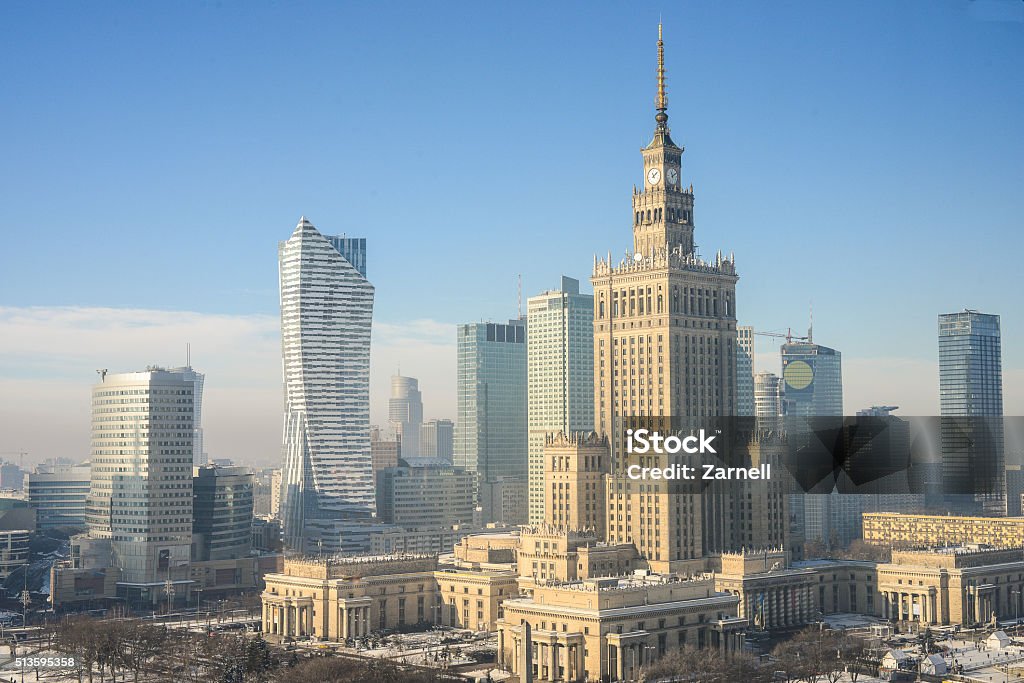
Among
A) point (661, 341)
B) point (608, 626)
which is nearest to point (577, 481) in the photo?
point (661, 341)

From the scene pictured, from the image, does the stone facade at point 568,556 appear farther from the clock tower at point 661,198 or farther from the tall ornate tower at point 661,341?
the clock tower at point 661,198

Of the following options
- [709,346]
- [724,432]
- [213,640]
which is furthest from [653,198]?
[213,640]

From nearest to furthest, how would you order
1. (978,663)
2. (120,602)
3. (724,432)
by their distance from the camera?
(978,663), (724,432), (120,602)

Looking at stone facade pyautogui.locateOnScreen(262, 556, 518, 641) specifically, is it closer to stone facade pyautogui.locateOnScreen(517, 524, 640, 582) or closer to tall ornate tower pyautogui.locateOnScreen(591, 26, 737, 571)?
stone facade pyautogui.locateOnScreen(517, 524, 640, 582)

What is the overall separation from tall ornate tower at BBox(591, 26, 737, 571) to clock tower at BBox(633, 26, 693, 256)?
0.12 m

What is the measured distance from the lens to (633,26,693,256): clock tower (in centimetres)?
16500

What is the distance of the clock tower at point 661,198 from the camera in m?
165

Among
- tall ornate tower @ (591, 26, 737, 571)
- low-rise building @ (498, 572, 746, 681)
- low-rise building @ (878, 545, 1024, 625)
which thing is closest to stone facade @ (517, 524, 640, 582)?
tall ornate tower @ (591, 26, 737, 571)

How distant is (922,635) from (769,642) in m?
17.1

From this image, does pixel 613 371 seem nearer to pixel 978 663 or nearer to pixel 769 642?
pixel 769 642

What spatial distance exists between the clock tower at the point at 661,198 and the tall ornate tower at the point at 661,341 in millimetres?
121

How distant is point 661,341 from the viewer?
159m

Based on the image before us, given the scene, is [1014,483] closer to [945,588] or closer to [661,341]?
[945,588]

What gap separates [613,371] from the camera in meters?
164
